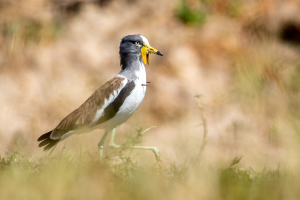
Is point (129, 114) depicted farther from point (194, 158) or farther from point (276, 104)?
point (276, 104)

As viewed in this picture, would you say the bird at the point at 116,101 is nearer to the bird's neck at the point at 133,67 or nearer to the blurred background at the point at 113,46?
the bird's neck at the point at 133,67

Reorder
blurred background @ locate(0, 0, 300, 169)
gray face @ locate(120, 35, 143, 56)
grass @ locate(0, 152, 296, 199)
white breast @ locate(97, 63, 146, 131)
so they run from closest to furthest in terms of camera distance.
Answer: grass @ locate(0, 152, 296, 199) < white breast @ locate(97, 63, 146, 131) < gray face @ locate(120, 35, 143, 56) < blurred background @ locate(0, 0, 300, 169)

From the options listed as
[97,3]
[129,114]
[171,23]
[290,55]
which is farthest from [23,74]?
[290,55]

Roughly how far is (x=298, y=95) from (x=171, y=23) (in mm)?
7210

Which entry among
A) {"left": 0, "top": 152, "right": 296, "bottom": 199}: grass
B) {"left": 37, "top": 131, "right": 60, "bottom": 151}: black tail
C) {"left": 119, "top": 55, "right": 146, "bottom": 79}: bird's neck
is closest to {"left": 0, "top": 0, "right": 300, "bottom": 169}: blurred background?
{"left": 119, "top": 55, "right": 146, "bottom": 79}: bird's neck

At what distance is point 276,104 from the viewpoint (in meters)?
1.65

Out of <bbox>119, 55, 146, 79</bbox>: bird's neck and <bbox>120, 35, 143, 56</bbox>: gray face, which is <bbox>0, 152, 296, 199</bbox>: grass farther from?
<bbox>120, 35, 143, 56</bbox>: gray face

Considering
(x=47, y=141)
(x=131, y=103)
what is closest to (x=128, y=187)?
(x=131, y=103)

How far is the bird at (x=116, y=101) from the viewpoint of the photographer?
315 cm

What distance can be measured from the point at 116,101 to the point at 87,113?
0.33 meters

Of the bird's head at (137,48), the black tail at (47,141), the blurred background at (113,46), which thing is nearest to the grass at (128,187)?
the black tail at (47,141)

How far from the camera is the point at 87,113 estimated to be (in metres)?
3.33

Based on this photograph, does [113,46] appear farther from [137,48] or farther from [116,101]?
[116,101]

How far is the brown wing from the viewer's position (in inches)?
128
